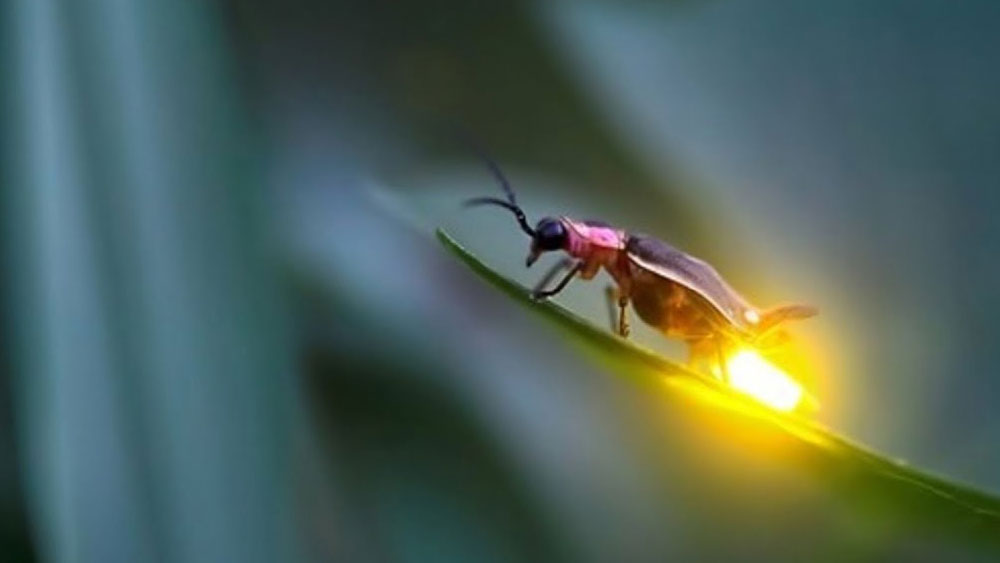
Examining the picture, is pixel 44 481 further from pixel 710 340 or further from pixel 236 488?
pixel 710 340

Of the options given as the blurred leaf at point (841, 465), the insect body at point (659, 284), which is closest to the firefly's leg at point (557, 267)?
the insect body at point (659, 284)

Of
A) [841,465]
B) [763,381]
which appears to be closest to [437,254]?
[763,381]

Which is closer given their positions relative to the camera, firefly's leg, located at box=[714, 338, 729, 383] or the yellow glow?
the yellow glow

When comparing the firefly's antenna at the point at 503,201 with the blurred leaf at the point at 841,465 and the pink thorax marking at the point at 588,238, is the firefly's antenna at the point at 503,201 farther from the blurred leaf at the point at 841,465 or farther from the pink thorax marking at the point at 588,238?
the blurred leaf at the point at 841,465

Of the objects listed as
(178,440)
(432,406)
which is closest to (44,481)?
(178,440)

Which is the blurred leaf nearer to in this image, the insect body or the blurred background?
the blurred background

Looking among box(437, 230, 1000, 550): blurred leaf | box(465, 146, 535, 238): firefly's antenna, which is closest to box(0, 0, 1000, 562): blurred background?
box(465, 146, 535, 238): firefly's antenna
